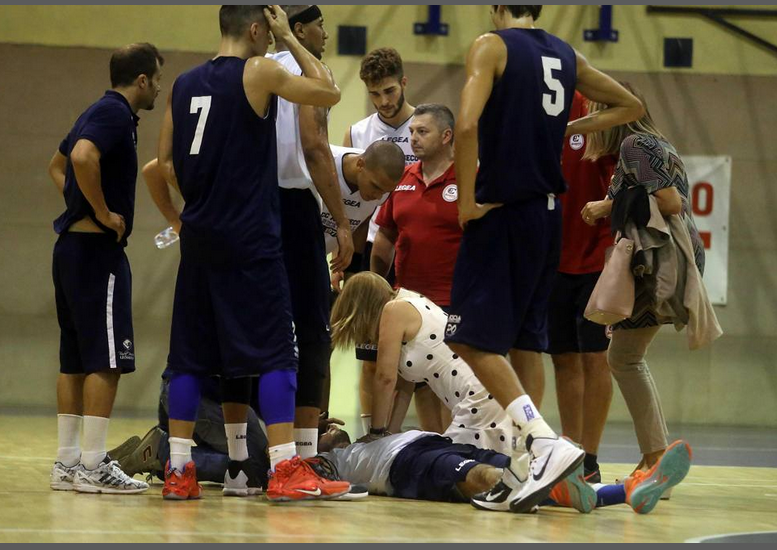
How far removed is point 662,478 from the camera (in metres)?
4.18

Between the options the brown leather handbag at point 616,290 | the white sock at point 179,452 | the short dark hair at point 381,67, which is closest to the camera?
the white sock at point 179,452

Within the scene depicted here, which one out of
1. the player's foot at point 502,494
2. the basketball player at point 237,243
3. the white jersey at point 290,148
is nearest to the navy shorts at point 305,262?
the white jersey at point 290,148

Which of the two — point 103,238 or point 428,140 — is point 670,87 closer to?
point 428,140

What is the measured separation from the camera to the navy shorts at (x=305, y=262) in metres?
4.68

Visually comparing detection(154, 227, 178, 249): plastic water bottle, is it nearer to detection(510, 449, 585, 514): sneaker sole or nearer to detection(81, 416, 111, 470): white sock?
detection(81, 416, 111, 470): white sock

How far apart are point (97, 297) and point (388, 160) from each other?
1356 mm

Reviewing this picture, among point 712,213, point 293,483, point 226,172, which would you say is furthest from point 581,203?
point 712,213

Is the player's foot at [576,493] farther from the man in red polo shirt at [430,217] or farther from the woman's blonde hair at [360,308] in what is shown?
the man in red polo shirt at [430,217]

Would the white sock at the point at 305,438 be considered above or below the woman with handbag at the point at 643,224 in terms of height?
below

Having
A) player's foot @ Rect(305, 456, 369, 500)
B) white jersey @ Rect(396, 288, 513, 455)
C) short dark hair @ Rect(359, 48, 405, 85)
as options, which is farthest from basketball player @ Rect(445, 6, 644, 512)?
short dark hair @ Rect(359, 48, 405, 85)

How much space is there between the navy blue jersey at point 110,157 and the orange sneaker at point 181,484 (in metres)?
1.02

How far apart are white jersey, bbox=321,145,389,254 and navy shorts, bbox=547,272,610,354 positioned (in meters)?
0.96

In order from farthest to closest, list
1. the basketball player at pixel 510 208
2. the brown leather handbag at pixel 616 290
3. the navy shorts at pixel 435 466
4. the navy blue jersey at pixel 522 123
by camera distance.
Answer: the brown leather handbag at pixel 616 290, the navy shorts at pixel 435 466, the navy blue jersey at pixel 522 123, the basketball player at pixel 510 208

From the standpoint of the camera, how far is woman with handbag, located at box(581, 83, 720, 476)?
470cm
